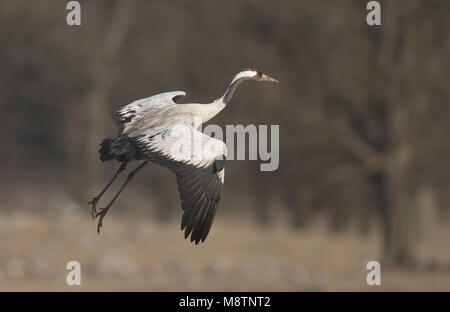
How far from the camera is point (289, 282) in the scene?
18266 millimetres

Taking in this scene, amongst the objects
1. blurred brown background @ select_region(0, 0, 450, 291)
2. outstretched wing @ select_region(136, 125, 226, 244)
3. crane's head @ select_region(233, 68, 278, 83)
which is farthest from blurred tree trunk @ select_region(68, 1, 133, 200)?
outstretched wing @ select_region(136, 125, 226, 244)

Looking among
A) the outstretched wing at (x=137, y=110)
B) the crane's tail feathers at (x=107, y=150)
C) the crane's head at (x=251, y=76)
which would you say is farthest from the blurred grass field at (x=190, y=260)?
the crane's head at (x=251, y=76)

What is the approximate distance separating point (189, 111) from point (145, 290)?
964 centimetres

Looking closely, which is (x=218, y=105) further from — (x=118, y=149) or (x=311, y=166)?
(x=311, y=166)

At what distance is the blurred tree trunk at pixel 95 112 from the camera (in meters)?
26.2

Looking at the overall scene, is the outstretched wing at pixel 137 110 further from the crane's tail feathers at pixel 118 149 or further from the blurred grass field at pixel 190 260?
the blurred grass field at pixel 190 260

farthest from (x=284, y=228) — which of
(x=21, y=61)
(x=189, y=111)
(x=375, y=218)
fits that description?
(x=189, y=111)

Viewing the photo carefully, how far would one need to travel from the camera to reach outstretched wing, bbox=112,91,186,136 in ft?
27.2

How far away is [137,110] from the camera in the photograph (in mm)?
8539

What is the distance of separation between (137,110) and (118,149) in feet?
3.18

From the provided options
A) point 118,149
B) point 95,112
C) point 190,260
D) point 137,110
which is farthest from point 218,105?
point 95,112

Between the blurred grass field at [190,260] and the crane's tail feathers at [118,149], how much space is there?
913 centimetres

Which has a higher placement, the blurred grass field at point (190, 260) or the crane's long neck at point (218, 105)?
the crane's long neck at point (218, 105)

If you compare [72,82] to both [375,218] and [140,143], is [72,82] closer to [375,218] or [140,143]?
[375,218]
